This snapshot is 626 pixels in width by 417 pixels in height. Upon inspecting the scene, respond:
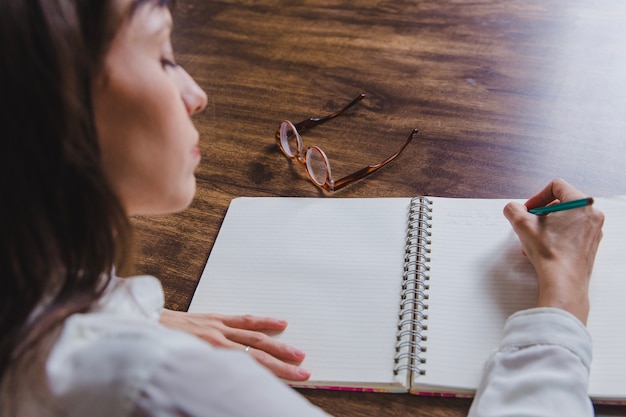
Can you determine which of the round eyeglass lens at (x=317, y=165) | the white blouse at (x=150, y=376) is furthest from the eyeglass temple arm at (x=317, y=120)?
the white blouse at (x=150, y=376)

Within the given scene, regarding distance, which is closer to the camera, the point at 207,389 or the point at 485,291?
the point at 207,389

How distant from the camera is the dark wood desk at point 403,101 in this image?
3.31ft

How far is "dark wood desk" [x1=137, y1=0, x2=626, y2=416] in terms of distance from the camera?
3.31 feet

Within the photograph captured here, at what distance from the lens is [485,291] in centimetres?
84

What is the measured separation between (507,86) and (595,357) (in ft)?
1.99

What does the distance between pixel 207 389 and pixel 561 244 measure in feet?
1.75

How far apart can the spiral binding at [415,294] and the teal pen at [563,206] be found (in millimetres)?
156

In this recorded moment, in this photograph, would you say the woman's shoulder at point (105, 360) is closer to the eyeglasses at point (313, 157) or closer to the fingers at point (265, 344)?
the fingers at point (265, 344)

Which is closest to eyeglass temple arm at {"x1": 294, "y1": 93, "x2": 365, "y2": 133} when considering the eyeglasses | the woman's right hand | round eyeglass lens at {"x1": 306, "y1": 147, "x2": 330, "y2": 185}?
the eyeglasses

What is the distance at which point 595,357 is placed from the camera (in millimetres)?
746

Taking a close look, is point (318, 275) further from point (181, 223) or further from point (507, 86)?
point (507, 86)

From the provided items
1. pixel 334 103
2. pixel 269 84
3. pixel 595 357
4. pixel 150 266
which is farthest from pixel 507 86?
pixel 150 266

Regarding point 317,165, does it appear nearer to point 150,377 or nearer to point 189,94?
point 189,94

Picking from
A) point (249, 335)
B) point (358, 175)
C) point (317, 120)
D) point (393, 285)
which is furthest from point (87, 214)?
point (317, 120)
